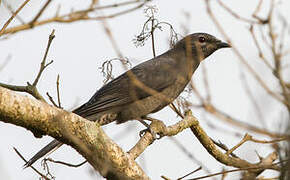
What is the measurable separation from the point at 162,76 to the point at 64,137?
8.81ft

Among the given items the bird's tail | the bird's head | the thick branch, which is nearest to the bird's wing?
the bird's head

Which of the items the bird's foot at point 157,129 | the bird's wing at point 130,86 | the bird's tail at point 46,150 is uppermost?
A: the bird's wing at point 130,86

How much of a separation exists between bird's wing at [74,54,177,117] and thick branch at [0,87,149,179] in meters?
1.74

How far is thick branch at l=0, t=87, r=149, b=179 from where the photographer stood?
3658 millimetres

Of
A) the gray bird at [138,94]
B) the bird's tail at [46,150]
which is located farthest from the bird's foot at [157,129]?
the bird's tail at [46,150]

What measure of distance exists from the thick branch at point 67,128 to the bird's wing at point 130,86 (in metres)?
1.74

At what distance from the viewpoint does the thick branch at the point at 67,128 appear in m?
3.66

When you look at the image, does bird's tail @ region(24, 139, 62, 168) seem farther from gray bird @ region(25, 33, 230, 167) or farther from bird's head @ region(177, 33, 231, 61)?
bird's head @ region(177, 33, 231, 61)

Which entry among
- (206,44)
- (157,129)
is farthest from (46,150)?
(206,44)

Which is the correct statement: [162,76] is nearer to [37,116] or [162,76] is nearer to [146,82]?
[146,82]

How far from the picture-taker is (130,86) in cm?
631

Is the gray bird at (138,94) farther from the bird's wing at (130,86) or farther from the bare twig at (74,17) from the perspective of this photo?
the bare twig at (74,17)

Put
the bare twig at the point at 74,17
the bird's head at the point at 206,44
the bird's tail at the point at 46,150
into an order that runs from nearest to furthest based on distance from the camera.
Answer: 1. the bare twig at the point at 74,17
2. the bird's tail at the point at 46,150
3. the bird's head at the point at 206,44

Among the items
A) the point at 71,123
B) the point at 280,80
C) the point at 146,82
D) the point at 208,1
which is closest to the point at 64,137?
the point at 71,123
